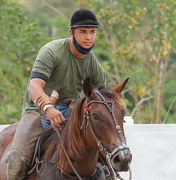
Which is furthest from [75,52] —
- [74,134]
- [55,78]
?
[74,134]

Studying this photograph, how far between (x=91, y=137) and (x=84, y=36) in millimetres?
1069

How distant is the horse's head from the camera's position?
4.38 m

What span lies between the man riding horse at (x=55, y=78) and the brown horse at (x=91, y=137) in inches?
7.3

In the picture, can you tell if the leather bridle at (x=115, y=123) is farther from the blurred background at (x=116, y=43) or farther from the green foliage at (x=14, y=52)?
the green foliage at (x=14, y=52)

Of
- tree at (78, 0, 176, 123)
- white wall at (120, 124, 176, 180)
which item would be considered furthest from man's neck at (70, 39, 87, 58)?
tree at (78, 0, 176, 123)

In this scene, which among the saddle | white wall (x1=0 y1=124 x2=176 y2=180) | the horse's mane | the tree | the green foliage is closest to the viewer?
the horse's mane

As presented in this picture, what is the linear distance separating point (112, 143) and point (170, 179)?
3.42 m

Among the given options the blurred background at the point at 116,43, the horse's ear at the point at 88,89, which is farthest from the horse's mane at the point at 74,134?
the blurred background at the point at 116,43

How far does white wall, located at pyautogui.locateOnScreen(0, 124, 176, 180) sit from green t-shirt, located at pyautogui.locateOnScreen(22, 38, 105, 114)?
2.30 metres

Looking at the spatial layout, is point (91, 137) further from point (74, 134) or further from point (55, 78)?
point (55, 78)

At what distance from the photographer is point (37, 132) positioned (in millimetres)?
5461

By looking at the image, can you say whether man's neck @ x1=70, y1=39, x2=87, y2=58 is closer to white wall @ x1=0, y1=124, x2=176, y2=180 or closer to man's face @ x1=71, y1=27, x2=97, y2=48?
man's face @ x1=71, y1=27, x2=97, y2=48

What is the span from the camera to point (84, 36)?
5227mm

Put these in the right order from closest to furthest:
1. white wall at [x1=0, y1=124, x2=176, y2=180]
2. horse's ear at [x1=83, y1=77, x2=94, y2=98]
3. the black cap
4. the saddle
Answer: horse's ear at [x1=83, y1=77, x2=94, y2=98]
the saddle
the black cap
white wall at [x1=0, y1=124, x2=176, y2=180]
